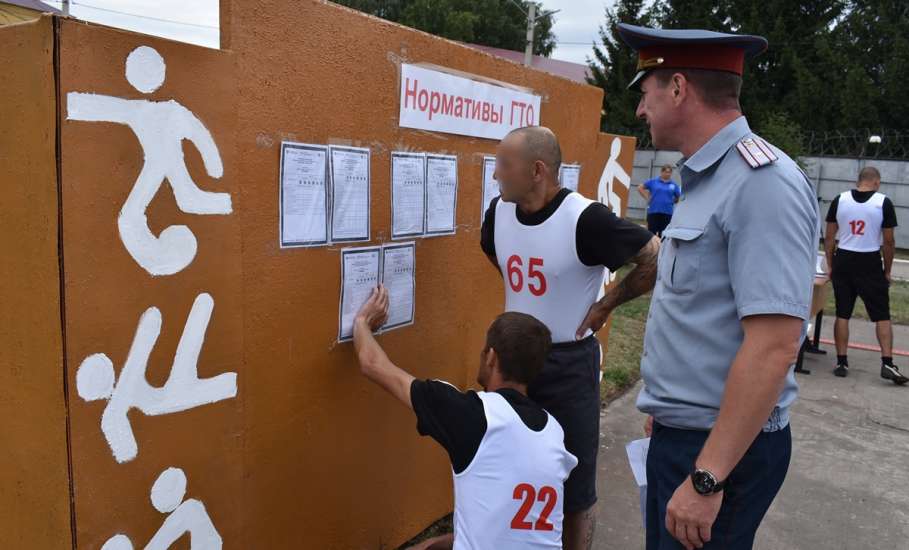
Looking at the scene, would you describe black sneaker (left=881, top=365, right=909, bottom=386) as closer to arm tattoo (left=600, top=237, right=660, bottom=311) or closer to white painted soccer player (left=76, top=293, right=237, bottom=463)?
arm tattoo (left=600, top=237, right=660, bottom=311)

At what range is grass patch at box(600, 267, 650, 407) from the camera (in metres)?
5.82

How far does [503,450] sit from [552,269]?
864 mm

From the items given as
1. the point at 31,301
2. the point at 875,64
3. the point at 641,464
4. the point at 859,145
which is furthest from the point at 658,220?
the point at 875,64

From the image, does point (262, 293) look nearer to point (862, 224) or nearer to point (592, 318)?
point (592, 318)

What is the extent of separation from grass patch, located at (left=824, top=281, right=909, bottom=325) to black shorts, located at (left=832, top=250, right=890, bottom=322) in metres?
2.37

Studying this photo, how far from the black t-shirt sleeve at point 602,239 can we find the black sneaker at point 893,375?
5.03 m

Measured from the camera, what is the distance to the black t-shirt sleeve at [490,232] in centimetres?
311

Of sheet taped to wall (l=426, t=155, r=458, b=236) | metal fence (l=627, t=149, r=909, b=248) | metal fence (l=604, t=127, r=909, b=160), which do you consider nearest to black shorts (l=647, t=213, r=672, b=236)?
metal fence (l=627, t=149, r=909, b=248)

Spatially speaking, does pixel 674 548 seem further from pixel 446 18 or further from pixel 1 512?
pixel 446 18

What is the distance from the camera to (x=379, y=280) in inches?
112

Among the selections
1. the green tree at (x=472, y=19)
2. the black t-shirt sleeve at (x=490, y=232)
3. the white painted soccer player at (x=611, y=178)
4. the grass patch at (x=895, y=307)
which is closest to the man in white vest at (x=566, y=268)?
the black t-shirt sleeve at (x=490, y=232)

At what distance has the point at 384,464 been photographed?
122 inches

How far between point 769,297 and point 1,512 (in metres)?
2.25

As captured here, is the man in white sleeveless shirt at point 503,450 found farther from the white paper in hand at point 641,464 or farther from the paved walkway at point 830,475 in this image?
the paved walkway at point 830,475
